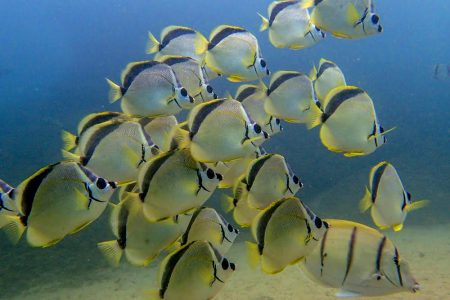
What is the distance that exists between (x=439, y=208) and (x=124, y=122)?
11594 mm

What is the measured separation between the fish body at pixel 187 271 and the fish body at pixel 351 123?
108cm

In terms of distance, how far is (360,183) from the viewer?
12.5 metres

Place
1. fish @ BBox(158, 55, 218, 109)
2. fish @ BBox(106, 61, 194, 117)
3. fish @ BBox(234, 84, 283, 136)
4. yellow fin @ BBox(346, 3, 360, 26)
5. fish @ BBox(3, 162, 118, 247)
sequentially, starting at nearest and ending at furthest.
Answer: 1. fish @ BBox(3, 162, 118, 247)
2. fish @ BBox(106, 61, 194, 117)
3. yellow fin @ BBox(346, 3, 360, 26)
4. fish @ BBox(158, 55, 218, 109)
5. fish @ BBox(234, 84, 283, 136)

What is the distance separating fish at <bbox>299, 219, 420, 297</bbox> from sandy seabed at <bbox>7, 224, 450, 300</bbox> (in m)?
3.10

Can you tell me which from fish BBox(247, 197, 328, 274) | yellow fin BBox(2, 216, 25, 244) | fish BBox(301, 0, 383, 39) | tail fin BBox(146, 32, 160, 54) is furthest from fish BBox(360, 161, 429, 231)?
yellow fin BBox(2, 216, 25, 244)

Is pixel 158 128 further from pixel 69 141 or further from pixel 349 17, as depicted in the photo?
pixel 349 17

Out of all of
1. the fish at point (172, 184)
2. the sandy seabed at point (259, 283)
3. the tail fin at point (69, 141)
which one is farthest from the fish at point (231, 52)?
the sandy seabed at point (259, 283)

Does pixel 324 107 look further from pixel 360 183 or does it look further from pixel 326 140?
pixel 360 183

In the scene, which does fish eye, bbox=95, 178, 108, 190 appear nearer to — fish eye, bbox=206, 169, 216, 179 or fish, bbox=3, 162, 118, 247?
fish, bbox=3, 162, 118, 247

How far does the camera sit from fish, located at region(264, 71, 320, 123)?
303 cm

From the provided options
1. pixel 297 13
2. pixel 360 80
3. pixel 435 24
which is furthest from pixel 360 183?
pixel 435 24

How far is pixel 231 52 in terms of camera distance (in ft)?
10.1

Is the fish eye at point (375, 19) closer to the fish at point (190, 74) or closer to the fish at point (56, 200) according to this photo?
the fish at point (190, 74)

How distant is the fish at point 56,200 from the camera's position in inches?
82.4
